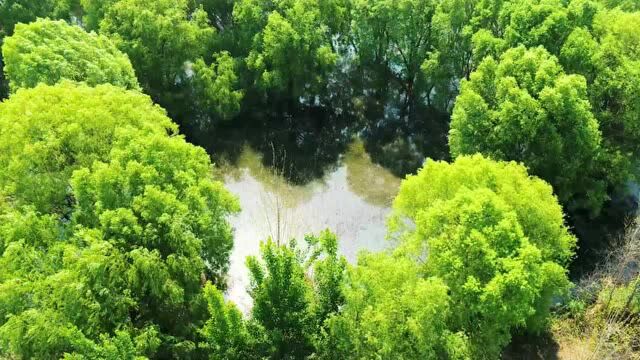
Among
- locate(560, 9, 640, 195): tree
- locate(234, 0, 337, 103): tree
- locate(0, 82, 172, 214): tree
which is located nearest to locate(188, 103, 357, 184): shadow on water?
locate(234, 0, 337, 103): tree

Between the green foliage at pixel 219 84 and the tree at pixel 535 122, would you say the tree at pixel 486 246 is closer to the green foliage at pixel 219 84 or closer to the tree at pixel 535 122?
the tree at pixel 535 122

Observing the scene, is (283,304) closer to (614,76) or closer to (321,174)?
(321,174)

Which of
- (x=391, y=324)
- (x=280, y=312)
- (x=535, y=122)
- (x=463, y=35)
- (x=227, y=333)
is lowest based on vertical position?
(x=391, y=324)

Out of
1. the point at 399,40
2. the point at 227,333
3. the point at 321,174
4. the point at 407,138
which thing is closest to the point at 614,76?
the point at 407,138

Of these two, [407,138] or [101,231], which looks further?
[407,138]

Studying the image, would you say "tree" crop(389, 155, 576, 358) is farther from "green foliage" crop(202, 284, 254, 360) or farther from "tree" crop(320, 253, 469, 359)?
"green foliage" crop(202, 284, 254, 360)

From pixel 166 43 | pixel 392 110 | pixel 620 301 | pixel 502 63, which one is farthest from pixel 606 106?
pixel 166 43

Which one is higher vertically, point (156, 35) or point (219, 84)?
point (156, 35)
